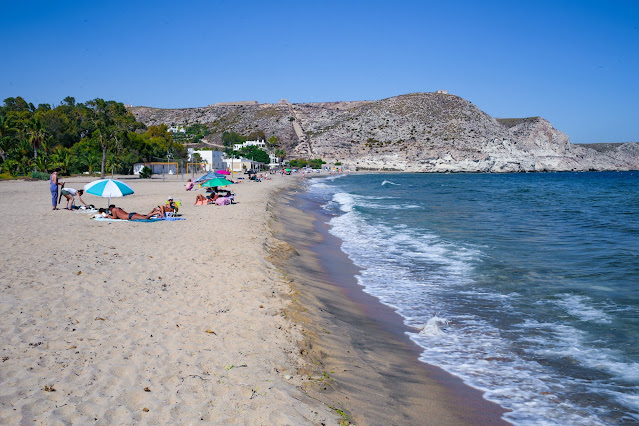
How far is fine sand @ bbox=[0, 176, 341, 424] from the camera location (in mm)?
4008

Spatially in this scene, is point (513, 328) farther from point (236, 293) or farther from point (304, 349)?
point (236, 293)

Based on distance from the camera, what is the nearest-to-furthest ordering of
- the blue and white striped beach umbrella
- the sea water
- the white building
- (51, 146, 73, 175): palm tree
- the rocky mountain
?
the sea water < the blue and white striped beach umbrella < (51, 146, 73, 175): palm tree < the white building < the rocky mountain

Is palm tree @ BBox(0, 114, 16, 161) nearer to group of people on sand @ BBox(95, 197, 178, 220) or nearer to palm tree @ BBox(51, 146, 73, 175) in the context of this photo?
palm tree @ BBox(51, 146, 73, 175)

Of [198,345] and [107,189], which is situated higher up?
[107,189]

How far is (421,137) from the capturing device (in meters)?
132

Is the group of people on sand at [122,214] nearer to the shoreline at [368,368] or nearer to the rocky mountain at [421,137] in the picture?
the shoreline at [368,368]

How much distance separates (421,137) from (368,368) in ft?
432

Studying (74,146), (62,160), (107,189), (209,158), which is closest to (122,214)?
(107,189)

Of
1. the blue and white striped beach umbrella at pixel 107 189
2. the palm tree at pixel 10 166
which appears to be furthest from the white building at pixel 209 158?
the blue and white striped beach umbrella at pixel 107 189

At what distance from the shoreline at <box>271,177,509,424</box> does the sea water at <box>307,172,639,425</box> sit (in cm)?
31

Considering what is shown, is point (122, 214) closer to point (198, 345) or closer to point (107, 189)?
point (107, 189)

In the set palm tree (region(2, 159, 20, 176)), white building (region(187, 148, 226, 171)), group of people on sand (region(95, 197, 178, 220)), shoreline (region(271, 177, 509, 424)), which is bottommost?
shoreline (region(271, 177, 509, 424))

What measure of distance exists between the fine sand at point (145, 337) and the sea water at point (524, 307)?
8.44ft

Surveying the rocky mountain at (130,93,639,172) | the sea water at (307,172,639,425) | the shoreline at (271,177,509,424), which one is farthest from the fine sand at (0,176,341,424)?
the rocky mountain at (130,93,639,172)
